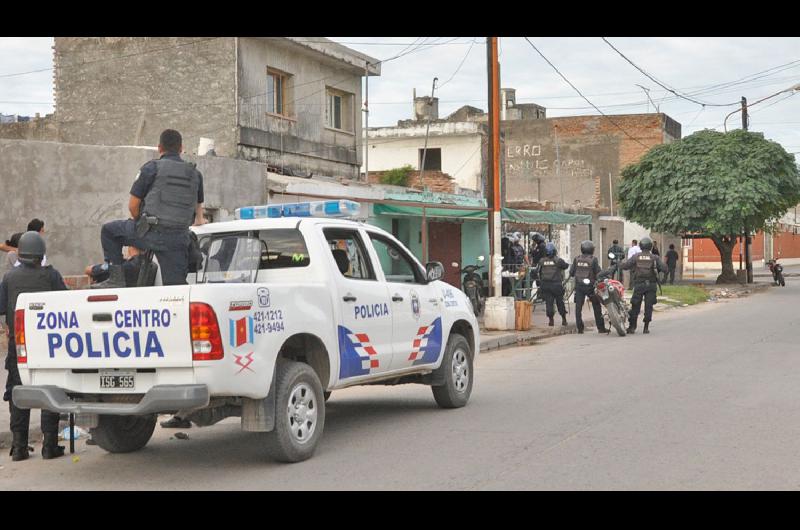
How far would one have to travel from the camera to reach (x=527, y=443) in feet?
25.5

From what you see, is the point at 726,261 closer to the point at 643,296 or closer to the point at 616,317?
the point at 643,296

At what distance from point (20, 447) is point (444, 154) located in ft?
120

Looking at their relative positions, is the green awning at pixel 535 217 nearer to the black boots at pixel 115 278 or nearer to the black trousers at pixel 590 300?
the black trousers at pixel 590 300

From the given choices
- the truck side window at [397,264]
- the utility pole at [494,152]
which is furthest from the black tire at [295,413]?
the utility pole at [494,152]

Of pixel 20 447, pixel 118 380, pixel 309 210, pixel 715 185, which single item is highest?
pixel 715 185

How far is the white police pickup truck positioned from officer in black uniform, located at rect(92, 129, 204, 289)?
375 millimetres

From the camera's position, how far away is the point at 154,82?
926 inches

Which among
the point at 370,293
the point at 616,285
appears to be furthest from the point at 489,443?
the point at 616,285

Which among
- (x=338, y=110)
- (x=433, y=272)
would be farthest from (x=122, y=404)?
(x=338, y=110)

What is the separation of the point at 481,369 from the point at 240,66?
12148 mm

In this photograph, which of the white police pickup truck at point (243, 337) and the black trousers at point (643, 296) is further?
the black trousers at point (643, 296)

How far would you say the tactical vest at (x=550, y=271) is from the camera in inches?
767

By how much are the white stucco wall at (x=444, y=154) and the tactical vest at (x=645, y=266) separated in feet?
77.6

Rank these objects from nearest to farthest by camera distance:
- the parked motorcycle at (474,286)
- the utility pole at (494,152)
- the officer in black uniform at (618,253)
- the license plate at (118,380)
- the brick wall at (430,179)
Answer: the license plate at (118,380) → the utility pole at (494,152) → the officer in black uniform at (618,253) → the parked motorcycle at (474,286) → the brick wall at (430,179)
